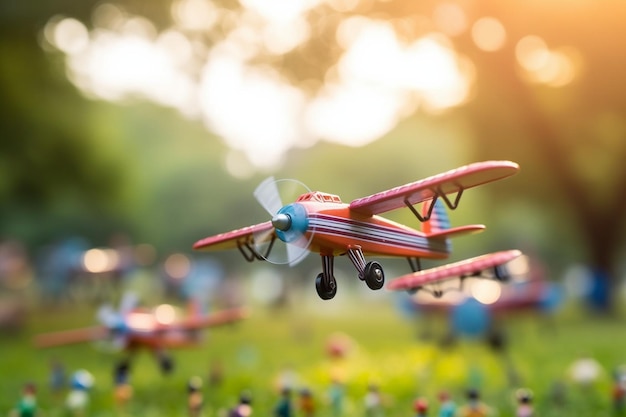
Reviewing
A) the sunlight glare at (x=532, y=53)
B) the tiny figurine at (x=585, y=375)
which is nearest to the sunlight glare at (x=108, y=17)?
the sunlight glare at (x=532, y=53)

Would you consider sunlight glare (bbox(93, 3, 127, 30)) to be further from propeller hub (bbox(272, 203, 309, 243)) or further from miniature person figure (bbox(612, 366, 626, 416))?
propeller hub (bbox(272, 203, 309, 243))

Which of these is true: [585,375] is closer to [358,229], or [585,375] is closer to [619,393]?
[619,393]

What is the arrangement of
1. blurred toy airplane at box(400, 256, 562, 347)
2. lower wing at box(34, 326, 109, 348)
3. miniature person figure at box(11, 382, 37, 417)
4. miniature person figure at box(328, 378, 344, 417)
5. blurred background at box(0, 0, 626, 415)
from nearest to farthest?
miniature person figure at box(11, 382, 37, 417), miniature person figure at box(328, 378, 344, 417), lower wing at box(34, 326, 109, 348), blurred toy airplane at box(400, 256, 562, 347), blurred background at box(0, 0, 626, 415)

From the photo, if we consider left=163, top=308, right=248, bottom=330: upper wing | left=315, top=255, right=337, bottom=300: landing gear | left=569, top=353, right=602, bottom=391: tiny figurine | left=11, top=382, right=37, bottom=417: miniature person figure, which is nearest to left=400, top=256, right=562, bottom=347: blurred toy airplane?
left=569, top=353, right=602, bottom=391: tiny figurine

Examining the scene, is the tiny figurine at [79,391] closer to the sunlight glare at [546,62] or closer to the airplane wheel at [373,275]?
the airplane wheel at [373,275]

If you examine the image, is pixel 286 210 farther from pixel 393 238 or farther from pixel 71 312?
pixel 71 312

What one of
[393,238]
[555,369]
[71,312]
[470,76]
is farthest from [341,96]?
[71,312]

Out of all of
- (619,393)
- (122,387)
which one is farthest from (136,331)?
(619,393)
